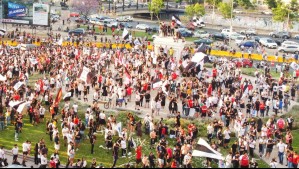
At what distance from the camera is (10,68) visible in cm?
4216

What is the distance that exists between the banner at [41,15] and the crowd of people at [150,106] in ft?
60.6

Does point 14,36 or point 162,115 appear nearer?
point 162,115

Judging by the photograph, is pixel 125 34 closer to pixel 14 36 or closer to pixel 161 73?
pixel 161 73

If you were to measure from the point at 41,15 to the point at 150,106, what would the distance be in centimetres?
3692

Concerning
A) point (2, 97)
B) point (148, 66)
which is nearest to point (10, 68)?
point (2, 97)

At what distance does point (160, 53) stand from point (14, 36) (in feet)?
93.3

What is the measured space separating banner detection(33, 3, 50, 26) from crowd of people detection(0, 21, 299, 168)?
60.6 feet

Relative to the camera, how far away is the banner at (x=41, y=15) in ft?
225

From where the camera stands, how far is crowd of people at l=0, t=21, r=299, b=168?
2642cm

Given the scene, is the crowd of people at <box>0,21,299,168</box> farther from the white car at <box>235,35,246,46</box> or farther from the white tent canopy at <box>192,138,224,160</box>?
the white car at <box>235,35,246,46</box>

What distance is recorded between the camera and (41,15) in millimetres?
68688

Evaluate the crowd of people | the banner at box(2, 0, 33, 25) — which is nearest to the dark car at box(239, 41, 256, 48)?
the crowd of people

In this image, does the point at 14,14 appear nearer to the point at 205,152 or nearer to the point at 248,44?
the point at 248,44

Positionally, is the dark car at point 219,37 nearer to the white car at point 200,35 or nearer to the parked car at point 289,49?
the white car at point 200,35
